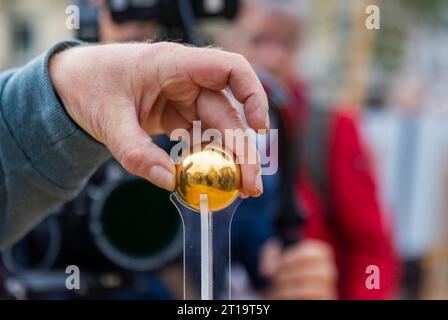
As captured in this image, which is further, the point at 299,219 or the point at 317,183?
the point at 317,183

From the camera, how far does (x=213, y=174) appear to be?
502 millimetres

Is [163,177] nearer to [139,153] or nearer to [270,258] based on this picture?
[139,153]

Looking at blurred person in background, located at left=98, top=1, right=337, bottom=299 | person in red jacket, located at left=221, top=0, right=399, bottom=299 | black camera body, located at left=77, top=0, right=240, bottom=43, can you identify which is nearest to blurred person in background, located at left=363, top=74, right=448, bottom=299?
person in red jacket, located at left=221, top=0, right=399, bottom=299

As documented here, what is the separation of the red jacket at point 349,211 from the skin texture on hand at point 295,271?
0.28 ft

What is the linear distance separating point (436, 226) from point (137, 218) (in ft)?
6.31

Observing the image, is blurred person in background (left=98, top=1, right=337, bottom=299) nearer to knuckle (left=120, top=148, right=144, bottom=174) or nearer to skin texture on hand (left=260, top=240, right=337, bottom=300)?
skin texture on hand (left=260, top=240, right=337, bottom=300)

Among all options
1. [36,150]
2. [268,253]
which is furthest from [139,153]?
[268,253]

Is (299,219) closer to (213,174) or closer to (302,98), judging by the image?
(302,98)

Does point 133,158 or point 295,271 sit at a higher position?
point 133,158

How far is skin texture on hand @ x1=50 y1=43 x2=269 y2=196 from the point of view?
0.53 meters

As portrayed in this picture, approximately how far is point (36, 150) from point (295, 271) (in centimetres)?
67

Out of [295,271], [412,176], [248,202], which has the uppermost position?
[412,176]

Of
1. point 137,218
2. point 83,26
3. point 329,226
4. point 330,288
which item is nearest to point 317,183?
point 329,226

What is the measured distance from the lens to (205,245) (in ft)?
1.76
